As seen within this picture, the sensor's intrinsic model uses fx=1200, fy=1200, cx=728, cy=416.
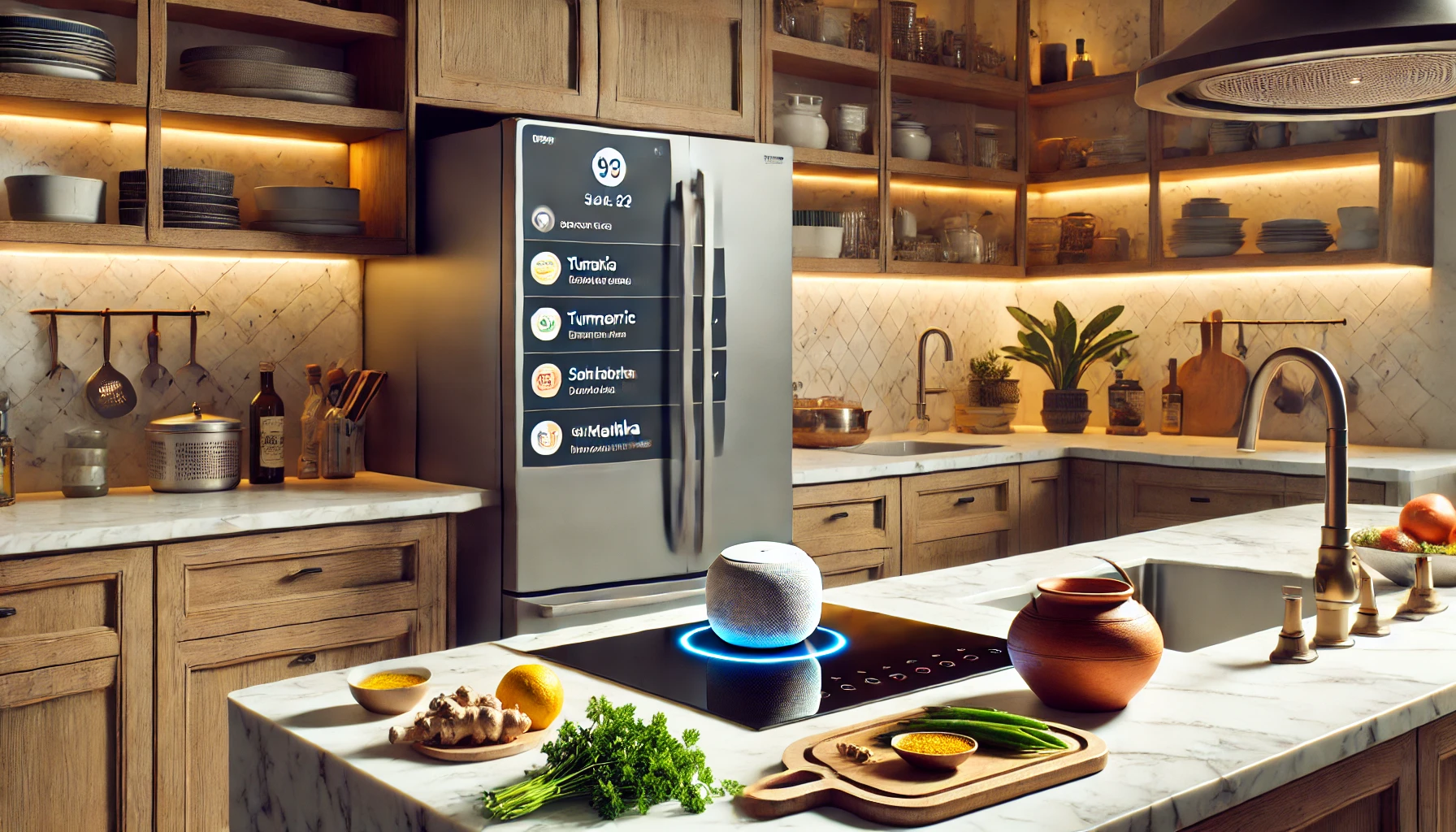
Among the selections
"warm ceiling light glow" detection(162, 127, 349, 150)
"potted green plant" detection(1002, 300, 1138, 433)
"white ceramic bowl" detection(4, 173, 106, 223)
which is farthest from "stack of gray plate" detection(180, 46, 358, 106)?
"potted green plant" detection(1002, 300, 1138, 433)

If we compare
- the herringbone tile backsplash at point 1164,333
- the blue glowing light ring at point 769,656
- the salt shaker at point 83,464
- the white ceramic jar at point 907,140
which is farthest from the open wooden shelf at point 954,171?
the blue glowing light ring at point 769,656

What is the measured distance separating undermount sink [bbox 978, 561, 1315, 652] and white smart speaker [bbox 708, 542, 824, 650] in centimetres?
51

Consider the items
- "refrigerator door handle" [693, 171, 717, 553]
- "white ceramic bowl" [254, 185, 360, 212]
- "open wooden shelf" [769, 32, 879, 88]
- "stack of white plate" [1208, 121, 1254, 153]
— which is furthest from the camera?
"stack of white plate" [1208, 121, 1254, 153]

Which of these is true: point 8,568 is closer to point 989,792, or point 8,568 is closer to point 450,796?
point 450,796

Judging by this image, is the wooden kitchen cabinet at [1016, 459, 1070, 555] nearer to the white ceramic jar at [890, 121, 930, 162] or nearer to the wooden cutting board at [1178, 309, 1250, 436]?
the wooden cutting board at [1178, 309, 1250, 436]

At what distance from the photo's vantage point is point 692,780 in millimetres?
1033

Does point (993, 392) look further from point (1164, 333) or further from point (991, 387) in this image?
point (1164, 333)

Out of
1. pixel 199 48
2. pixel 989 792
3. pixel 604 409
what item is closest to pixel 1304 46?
pixel 989 792

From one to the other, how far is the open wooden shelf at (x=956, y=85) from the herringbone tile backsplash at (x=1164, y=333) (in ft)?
2.44

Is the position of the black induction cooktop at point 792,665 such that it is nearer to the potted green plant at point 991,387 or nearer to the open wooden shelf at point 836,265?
the open wooden shelf at point 836,265

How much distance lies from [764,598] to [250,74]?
2199 millimetres

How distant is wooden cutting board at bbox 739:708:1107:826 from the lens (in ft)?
3.23

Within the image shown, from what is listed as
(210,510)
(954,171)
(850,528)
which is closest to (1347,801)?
(210,510)

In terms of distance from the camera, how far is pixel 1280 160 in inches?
166
